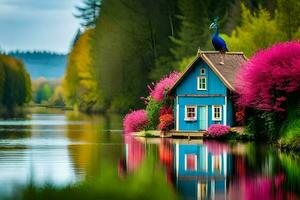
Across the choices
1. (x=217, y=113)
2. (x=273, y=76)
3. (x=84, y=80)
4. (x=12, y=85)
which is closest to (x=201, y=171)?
(x=273, y=76)

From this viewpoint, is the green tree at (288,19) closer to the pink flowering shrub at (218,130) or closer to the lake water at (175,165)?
the pink flowering shrub at (218,130)

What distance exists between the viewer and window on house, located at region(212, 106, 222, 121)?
50938mm

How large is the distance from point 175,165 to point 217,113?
20373mm

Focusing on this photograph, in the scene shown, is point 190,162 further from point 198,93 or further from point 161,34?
point 161,34

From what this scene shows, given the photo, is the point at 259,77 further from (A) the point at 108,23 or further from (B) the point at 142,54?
(A) the point at 108,23

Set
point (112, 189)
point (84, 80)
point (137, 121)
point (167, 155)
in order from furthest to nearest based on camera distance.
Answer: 1. point (84, 80)
2. point (137, 121)
3. point (167, 155)
4. point (112, 189)

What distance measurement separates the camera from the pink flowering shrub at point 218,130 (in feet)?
160

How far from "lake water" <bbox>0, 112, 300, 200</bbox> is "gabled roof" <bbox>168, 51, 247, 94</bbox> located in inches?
188

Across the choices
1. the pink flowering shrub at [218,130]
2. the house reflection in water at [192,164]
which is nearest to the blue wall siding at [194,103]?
the pink flowering shrub at [218,130]

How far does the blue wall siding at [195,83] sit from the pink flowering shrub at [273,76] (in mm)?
4477

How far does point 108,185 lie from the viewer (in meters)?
24.1

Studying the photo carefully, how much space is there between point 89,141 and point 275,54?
10.4 meters

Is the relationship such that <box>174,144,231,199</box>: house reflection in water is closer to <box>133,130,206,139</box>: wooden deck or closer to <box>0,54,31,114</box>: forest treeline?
<box>133,130,206,139</box>: wooden deck

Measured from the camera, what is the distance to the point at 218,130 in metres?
49.1
